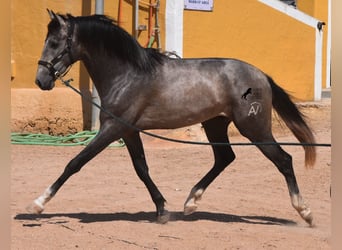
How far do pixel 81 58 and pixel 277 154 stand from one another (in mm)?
2069

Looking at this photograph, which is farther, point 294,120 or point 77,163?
point 294,120

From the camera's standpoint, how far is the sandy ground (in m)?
5.45

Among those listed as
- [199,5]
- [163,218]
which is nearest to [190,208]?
[163,218]

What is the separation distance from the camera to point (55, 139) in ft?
36.4

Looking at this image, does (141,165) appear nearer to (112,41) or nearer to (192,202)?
(192,202)

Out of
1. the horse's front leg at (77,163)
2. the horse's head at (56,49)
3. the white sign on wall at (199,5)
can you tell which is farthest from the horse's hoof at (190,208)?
the white sign on wall at (199,5)

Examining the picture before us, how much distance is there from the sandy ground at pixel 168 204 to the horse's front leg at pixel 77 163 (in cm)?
21

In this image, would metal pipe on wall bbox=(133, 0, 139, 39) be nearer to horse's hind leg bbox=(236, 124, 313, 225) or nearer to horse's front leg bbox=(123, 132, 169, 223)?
horse's front leg bbox=(123, 132, 169, 223)

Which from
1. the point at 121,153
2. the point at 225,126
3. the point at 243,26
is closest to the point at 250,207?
the point at 225,126

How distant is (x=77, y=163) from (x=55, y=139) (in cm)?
536

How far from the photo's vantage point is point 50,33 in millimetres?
6027

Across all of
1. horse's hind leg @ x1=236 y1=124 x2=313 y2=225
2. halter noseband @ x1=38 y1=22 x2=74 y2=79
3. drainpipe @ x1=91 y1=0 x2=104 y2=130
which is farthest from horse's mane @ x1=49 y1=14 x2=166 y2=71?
drainpipe @ x1=91 y1=0 x2=104 y2=130

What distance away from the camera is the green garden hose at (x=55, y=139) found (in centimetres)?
1088

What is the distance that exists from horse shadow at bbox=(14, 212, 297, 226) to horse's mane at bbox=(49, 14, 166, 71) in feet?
4.87
